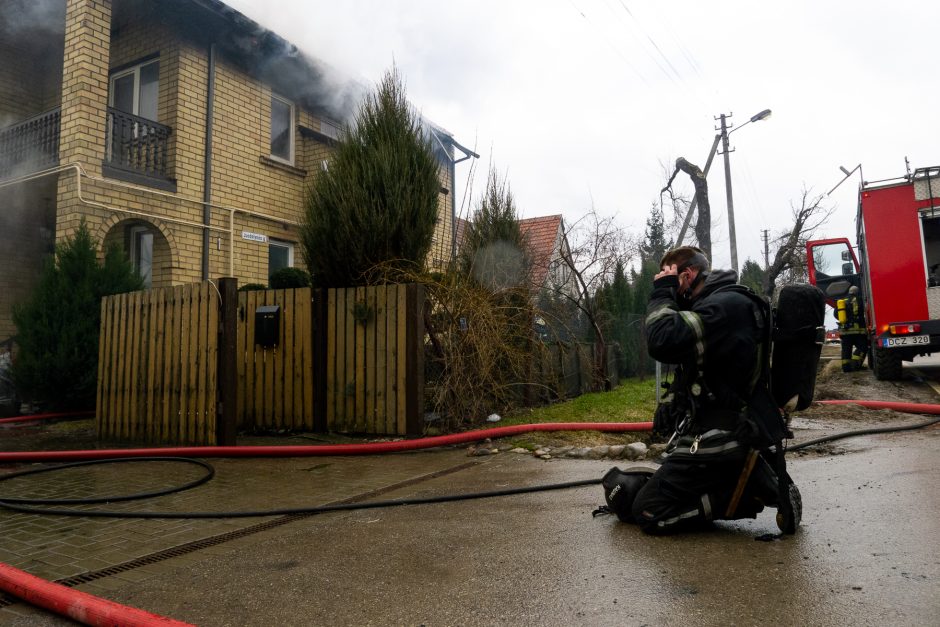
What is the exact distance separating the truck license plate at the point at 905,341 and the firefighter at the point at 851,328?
8.37ft

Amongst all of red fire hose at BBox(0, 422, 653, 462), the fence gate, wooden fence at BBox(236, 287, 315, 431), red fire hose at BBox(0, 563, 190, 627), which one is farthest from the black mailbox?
red fire hose at BBox(0, 563, 190, 627)

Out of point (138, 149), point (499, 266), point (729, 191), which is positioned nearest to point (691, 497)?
point (499, 266)

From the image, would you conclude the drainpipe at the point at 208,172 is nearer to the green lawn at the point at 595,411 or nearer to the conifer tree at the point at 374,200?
the conifer tree at the point at 374,200

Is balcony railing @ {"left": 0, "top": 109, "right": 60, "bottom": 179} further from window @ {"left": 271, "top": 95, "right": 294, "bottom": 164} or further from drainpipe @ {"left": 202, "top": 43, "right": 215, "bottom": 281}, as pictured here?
Result: window @ {"left": 271, "top": 95, "right": 294, "bottom": 164}

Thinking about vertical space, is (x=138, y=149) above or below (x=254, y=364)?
above

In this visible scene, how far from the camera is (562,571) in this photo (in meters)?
2.70

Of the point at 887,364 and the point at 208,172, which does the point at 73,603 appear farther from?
the point at 887,364

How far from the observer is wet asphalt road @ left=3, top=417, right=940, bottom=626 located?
2.26m

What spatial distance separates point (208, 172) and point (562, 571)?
9972mm

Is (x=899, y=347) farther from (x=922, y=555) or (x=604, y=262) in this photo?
(x=922, y=555)

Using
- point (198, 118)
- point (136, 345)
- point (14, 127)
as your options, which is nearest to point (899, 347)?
point (136, 345)

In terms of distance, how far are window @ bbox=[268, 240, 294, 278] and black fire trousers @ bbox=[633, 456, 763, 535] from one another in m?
9.97

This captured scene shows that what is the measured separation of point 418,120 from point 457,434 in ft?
12.3

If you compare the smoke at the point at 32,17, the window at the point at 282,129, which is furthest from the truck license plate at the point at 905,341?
the smoke at the point at 32,17
